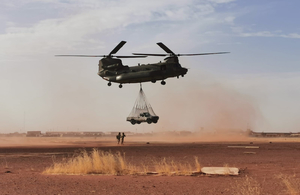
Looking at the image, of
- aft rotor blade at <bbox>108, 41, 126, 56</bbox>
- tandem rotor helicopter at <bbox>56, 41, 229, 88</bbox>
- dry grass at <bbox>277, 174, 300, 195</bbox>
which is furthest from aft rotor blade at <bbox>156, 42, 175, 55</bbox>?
dry grass at <bbox>277, 174, 300, 195</bbox>

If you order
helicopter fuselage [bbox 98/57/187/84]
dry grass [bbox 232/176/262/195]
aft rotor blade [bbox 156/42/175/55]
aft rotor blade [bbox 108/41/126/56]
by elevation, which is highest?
aft rotor blade [bbox 108/41/126/56]

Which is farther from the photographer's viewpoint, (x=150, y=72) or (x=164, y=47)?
(x=164, y=47)

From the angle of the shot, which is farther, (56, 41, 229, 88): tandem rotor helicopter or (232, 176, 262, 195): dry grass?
(56, 41, 229, 88): tandem rotor helicopter

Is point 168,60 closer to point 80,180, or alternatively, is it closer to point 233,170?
point 233,170

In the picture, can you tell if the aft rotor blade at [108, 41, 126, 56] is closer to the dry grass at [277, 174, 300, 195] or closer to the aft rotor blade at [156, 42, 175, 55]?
the aft rotor blade at [156, 42, 175, 55]

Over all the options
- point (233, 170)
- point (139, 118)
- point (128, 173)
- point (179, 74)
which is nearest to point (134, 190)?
point (128, 173)

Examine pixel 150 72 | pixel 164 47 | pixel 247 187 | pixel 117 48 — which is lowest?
pixel 247 187

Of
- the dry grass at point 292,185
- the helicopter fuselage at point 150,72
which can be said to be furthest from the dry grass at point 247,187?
the helicopter fuselage at point 150,72

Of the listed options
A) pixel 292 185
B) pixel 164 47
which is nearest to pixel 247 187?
pixel 292 185

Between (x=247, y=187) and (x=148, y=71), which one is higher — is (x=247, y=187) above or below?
below

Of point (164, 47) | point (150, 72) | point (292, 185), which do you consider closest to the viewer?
point (292, 185)

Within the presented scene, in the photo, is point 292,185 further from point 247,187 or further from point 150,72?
point 150,72

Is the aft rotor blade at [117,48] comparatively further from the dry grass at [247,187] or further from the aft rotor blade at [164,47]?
the dry grass at [247,187]

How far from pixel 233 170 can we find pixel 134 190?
816 centimetres
